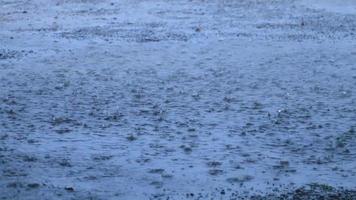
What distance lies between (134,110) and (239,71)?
195 inches

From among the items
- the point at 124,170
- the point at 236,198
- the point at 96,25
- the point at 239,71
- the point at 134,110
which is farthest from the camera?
the point at 96,25

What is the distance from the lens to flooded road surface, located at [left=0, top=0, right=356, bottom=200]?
1007 cm

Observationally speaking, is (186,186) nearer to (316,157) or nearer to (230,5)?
(316,157)

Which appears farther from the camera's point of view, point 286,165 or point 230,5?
point 230,5

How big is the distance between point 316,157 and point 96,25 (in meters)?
17.3

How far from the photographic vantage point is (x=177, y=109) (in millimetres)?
13938

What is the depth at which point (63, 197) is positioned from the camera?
366 inches

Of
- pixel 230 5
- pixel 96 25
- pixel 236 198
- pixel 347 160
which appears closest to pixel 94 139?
pixel 236 198

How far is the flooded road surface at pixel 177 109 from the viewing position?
10.1 m

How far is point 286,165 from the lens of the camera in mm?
10609

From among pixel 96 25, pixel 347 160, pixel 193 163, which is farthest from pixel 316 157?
pixel 96 25

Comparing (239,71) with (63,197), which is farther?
(239,71)

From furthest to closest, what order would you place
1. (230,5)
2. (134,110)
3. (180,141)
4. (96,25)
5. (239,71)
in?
(230,5) < (96,25) < (239,71) < (134,110) < (180,141)

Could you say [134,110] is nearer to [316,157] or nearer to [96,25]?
[316,157]
